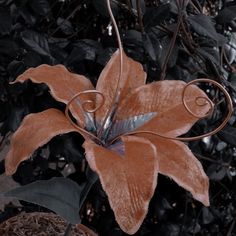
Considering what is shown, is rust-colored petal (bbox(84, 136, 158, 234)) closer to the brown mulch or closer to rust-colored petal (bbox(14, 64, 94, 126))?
rust-colored petal (bbox(14, 64, 94, 126))

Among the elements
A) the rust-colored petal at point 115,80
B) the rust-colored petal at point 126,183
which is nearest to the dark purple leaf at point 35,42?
the rust-colored petal at point 115,80

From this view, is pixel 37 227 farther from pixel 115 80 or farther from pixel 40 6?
pixel 40 6

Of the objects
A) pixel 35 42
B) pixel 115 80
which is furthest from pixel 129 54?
pixel 115 80

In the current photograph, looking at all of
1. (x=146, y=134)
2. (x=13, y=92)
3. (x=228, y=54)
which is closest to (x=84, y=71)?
(x=13, y=92)

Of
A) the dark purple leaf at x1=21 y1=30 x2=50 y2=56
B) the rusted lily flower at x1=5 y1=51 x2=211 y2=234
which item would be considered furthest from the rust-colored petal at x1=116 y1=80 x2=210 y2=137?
the dark purple leaf at x1=21 y1=30 x2=50 y2=56

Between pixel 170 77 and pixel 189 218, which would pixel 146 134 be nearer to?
pixel 170 77

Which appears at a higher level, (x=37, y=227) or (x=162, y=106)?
(x=162, y=106)
